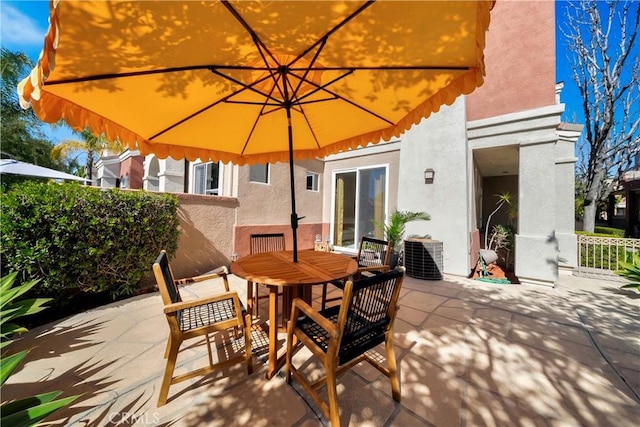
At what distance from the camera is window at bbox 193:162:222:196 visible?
24.8 ft

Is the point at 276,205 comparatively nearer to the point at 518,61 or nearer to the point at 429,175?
the point at 429,175

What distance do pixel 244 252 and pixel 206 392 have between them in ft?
15.4

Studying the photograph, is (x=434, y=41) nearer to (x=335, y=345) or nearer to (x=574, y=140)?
(x=335, y=345)

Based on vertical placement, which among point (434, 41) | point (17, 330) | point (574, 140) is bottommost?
point (17, 330)

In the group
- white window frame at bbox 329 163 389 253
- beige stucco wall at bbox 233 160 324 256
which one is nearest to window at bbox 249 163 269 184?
beige stucco wall at bbox 233 160 324 256

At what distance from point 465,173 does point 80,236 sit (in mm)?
7898

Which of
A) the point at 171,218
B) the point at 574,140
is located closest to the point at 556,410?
the point at 171,218

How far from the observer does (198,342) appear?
297cm

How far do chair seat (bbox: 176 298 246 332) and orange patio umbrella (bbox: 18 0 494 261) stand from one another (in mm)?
1247

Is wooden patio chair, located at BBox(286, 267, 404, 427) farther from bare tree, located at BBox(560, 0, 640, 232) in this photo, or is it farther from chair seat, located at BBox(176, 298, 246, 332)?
bare tree, located at BBox(560, 0, 640, 232)

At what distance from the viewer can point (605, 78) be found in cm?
1041

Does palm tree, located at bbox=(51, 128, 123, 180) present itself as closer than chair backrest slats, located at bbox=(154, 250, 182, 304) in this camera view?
No

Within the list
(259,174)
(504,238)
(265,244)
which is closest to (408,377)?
(265,244)

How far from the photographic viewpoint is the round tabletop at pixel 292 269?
95.0 inches
